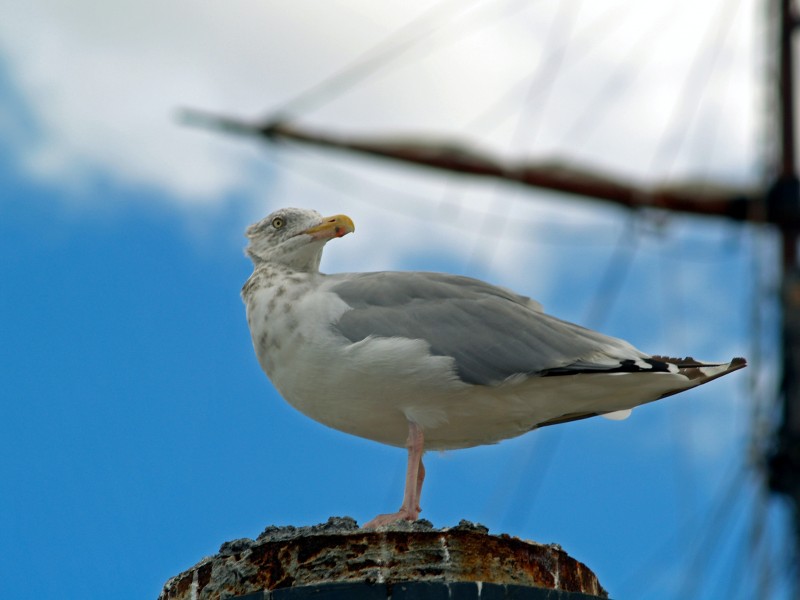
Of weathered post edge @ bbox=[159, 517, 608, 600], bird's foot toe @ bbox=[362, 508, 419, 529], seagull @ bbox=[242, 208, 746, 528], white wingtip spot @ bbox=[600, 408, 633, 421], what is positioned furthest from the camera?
white wingtip spot @ bbox=[600, 408, 633, 421]

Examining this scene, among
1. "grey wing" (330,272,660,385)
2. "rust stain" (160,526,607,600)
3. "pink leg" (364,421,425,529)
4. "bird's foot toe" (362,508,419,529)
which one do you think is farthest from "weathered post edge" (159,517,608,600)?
"grey wing" (330,272,660,385)

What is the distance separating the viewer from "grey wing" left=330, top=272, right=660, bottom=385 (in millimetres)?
4980

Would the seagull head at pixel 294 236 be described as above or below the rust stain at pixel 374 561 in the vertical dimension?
above

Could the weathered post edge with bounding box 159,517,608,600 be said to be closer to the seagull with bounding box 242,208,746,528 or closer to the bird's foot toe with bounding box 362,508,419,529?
the bird's foot toe with bounding box 362,508,419,529

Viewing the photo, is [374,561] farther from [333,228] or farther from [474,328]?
[333,228]

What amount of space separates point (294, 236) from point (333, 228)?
0.19 meters

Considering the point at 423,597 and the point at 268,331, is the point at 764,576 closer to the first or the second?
the point at 268,331

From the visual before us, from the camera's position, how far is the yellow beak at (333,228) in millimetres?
5406

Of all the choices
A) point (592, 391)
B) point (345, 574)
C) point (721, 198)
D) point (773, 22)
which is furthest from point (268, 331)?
point (773, 22)

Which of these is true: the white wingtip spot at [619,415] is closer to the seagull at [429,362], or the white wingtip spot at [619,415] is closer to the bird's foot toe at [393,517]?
the seagull at [429,362]

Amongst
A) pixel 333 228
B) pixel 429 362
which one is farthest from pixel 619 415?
pixel 333 228

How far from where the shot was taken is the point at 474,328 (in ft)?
16.9

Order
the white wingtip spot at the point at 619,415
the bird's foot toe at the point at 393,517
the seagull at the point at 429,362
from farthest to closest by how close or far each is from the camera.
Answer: the white wingtip spot at the point at 619,415 → the seagull at the point at 429,362 → the bird's foot toe at the point at 393,517

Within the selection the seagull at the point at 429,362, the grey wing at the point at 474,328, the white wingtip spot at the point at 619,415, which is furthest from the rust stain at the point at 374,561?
the white wingtip spot at the point at 619,415
